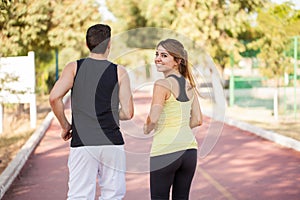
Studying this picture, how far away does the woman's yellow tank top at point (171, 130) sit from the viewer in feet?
13.7

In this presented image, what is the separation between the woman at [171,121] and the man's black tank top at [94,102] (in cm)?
29

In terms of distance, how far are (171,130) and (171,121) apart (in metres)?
0.07

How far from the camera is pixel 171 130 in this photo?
165 inches

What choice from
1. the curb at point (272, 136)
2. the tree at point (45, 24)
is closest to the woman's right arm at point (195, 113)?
the curb at point (272, 136)

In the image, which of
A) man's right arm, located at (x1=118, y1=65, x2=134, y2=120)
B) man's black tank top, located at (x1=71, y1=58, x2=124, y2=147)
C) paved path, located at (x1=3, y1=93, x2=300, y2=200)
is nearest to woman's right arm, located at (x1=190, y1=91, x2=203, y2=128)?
man's right arm, located at (x1=118, y1=65, x2=134, y2=120)

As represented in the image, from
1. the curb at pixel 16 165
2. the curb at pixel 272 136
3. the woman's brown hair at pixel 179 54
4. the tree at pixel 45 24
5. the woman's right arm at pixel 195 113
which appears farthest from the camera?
the tree at pixel 45 24

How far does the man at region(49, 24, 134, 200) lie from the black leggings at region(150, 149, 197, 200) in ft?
0.93

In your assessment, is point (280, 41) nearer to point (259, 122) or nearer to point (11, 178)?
point (259, 122)

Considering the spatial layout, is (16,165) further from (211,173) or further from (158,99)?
(158,99)

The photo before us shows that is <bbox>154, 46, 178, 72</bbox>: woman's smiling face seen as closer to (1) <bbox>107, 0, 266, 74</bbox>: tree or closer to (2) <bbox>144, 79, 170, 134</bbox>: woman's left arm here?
(2) <bbox>144, 79, 170, 134</bbox>: woman's left arm

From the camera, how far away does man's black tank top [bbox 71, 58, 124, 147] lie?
4.15 meters

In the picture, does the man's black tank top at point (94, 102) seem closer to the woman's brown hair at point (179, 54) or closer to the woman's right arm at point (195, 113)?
the woman's brown hair at point (179, 54)

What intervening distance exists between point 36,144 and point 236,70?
13550mm

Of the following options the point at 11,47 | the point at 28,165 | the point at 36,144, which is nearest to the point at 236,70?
the point at 11,47
